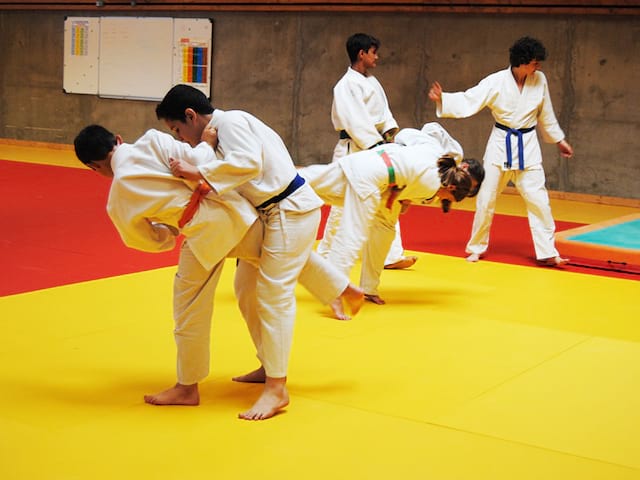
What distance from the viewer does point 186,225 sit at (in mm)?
2982

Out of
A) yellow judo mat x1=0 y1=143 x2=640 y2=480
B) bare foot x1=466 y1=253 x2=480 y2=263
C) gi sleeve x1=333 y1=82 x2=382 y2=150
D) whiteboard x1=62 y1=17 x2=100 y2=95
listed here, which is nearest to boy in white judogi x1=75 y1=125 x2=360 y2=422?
yellow judo mat x1=0 y1=143 x2=640 y2=480

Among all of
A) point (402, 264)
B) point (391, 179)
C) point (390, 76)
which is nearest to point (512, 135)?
point (402, 264)

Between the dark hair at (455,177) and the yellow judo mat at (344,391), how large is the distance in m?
0.65

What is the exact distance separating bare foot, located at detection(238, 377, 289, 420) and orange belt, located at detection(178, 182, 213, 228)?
630mm

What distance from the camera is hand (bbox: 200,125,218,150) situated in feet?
9.91

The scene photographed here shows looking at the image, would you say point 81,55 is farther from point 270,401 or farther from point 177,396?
point 270,401

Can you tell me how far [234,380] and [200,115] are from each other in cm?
104

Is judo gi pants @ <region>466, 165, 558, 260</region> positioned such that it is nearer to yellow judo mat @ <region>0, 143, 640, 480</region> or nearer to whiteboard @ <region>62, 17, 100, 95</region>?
yellow judo mat @ <region>0, 143, 640, 480</region>

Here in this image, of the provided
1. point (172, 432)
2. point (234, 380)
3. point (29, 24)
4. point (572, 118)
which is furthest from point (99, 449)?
point (29, 24)

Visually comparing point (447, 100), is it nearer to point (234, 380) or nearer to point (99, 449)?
point (234, 380)

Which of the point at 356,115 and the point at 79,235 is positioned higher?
the point at 356,115

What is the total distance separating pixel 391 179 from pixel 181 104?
171 centimetres

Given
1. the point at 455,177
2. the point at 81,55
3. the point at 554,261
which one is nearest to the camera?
the point at 455,177

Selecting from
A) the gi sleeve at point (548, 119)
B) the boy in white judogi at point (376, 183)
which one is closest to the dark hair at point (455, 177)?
the boy in white judogi at point (376, 183)
